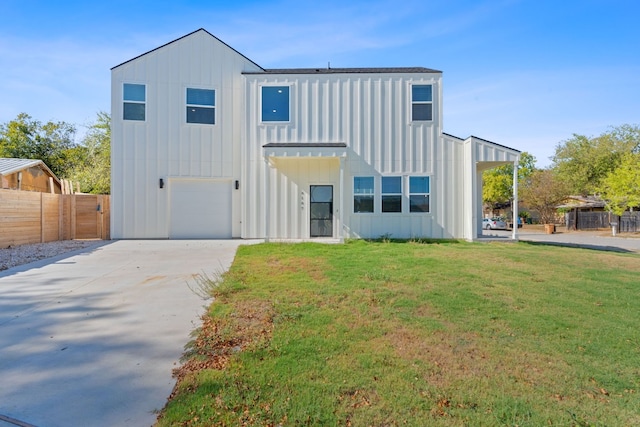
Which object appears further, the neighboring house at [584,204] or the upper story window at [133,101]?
the neighboring house at [584,204]

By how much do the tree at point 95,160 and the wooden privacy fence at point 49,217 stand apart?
11.6 meters

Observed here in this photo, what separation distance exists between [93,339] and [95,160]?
27.6 meters

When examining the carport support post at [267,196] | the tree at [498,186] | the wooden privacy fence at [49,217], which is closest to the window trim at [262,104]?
the carport support post at [267,196]

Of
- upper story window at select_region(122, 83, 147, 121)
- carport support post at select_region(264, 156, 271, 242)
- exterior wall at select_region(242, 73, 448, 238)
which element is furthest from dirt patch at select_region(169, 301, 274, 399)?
upper story window at select_region(122, 83, 147, 121)

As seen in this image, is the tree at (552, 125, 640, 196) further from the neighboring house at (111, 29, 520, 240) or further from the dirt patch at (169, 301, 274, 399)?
the dirt patch at (169, 301, 274, 399)

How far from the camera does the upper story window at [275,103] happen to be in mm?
12414

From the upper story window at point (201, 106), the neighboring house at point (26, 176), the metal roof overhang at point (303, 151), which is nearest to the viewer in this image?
the metal roof overhang at point (303, 151)

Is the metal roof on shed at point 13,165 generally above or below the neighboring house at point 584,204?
above

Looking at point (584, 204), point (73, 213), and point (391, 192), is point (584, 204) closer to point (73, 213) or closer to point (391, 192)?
point (391, 192)

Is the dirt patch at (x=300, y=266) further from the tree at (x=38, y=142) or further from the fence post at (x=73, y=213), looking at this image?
the tree at (x=38, y=142)

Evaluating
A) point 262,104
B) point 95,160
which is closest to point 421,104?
point 262,104

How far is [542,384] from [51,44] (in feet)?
50.1

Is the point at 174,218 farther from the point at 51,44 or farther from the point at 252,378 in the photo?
the point at 252,378

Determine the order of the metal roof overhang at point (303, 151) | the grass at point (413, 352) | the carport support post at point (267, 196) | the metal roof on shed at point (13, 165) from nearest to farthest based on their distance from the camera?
the grass at point (413, 352)
the metal roof overhang at point (303, 151)
the carport support post at point (267, 196)
the metal roof on shed at point (13, 165)
